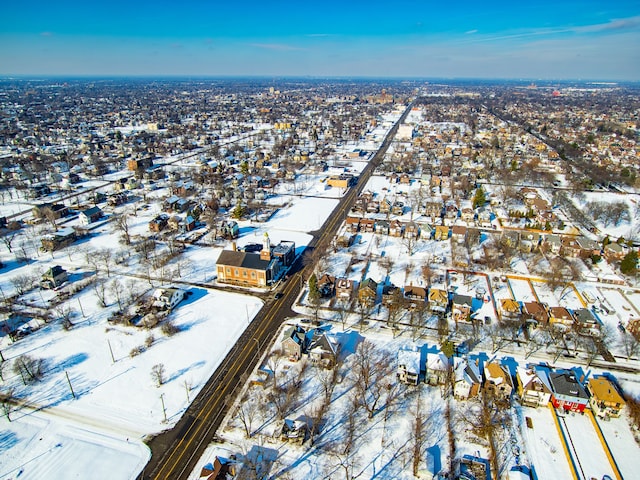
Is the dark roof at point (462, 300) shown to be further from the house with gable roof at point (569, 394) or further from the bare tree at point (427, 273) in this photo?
the house with gable roof at point (569, 394)

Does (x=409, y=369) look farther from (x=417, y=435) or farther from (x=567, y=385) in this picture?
(x=567, y=385)

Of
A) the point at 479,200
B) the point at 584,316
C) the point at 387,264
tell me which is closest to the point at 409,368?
the point at 387,264

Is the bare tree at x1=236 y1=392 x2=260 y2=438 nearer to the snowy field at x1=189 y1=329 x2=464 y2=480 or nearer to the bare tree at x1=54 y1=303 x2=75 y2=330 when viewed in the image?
the snowy field at x1=189 y1=329 x2=464 y2=480

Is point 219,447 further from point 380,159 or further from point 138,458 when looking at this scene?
point 380,159

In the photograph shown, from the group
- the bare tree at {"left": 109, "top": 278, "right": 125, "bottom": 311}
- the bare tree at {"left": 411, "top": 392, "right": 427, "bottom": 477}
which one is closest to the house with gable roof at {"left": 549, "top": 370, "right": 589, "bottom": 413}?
the bare tree at {"left": 411, "top": 392, "right": 427, "bottom": 477}

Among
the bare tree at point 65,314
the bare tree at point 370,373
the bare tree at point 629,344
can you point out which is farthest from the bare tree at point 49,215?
the bare tree at point 629,344

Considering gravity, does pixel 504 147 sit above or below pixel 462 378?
above

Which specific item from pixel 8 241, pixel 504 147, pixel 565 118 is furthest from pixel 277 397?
pixel 565 118
